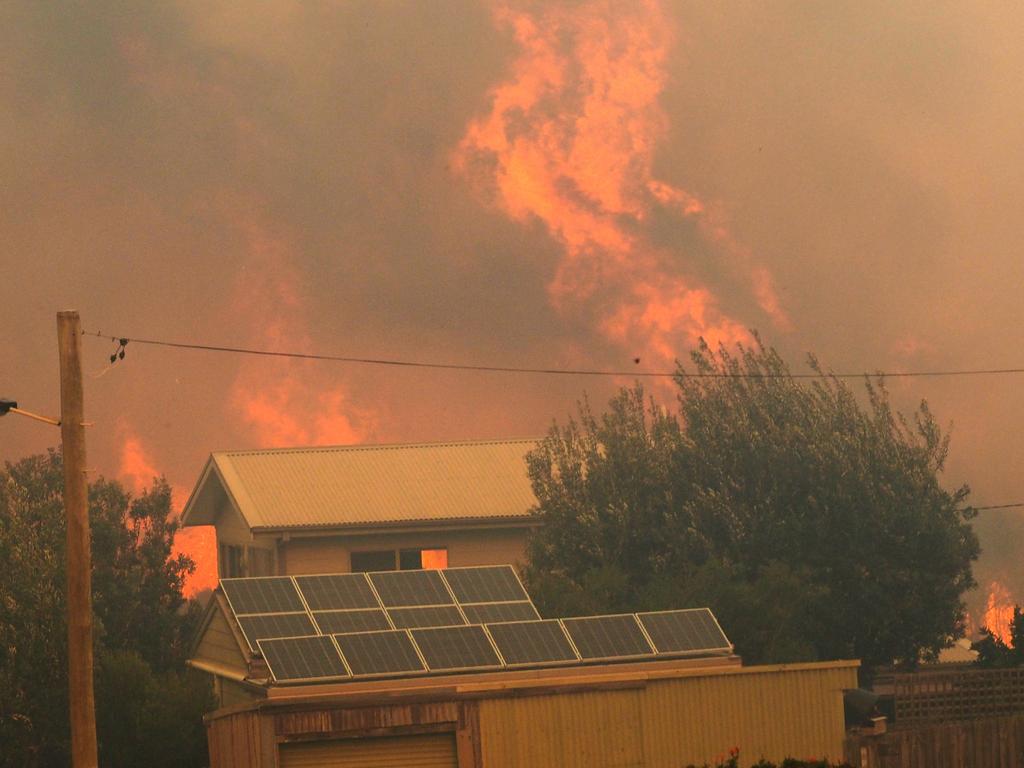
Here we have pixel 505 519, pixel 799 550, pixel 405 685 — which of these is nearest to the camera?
pixel 405 685

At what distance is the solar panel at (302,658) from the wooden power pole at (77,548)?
6.26m

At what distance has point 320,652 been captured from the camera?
2770cm

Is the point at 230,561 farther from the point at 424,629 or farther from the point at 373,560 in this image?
the point at 424,629

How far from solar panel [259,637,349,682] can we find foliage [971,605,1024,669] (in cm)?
1948

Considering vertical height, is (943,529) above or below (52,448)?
below

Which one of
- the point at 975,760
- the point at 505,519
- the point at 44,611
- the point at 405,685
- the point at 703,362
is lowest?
the point at 975,760

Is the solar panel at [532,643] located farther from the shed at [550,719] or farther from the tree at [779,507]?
the tree at [779,507]

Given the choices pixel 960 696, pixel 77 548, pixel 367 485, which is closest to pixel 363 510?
pixel 367 485

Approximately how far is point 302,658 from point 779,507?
67.0 ft

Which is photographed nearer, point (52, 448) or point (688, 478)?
point (688, 478)

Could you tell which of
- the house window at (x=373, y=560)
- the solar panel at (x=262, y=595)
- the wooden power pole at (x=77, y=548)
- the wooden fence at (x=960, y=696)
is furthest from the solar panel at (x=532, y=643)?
the house window at (x=373, y=560)

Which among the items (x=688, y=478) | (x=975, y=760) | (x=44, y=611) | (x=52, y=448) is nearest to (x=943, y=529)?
(x=688, y=478)

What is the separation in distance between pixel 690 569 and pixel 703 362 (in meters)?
7.32

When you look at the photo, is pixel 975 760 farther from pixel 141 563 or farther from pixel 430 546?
pixel 141 563
